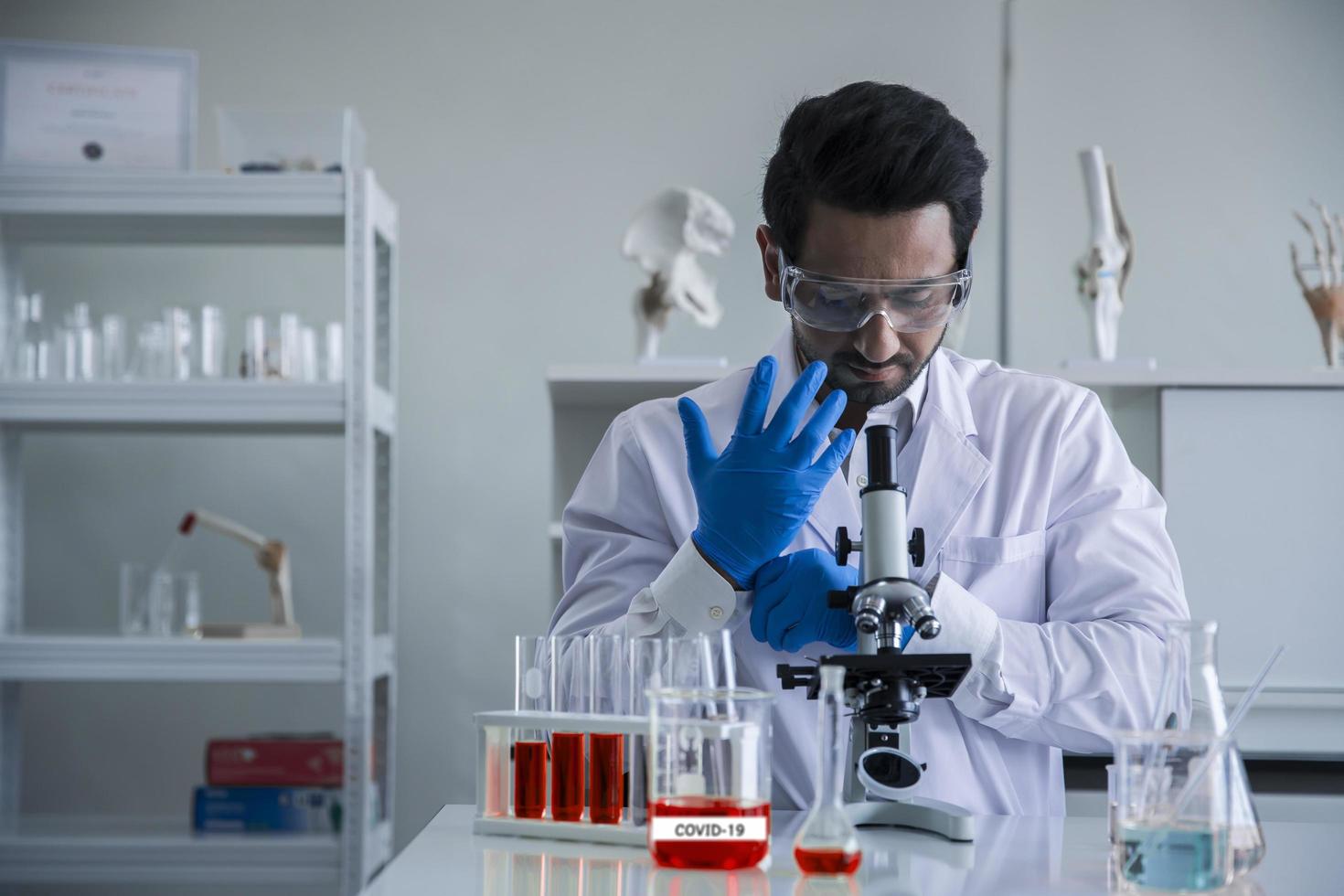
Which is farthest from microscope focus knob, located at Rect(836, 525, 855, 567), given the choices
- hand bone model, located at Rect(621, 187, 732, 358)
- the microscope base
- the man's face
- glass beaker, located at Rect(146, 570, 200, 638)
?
glass beaker, located at Rect(146, 570, 200, 638)

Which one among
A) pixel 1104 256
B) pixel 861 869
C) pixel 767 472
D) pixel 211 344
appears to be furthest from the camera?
pixel 211 344

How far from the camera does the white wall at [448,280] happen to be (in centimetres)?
283

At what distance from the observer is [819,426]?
47.9 inches

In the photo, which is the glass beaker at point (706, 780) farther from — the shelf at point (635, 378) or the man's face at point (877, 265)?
the shelf at point (635, 378)

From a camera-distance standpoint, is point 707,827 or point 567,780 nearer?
point 707,827

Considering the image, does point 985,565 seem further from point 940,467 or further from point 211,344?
point 211,344

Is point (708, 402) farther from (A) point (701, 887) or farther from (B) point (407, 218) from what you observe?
(B) point (407, 218)

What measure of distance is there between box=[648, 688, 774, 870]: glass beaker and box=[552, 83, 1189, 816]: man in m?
0.32

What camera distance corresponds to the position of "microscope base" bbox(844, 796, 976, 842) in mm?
1031

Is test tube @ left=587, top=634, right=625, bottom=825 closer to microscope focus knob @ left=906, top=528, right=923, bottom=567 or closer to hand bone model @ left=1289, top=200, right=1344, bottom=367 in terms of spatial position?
microscope focus knob @ left=906, top=528, right=923, bottom=567

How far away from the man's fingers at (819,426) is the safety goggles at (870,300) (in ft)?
0.53

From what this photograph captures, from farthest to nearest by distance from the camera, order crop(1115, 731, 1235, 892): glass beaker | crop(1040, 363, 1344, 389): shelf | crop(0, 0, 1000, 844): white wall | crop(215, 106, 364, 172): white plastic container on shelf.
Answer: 1. crop(0, 0, 1000, 844): white wall
2. crop(215, 106, 364, 172): white plastic container on shelf
3. crop(1040, 363, 1344, 389): shelf
4. crop(1115, 731, 1235, 892): glass beaker

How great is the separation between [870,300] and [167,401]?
1700 millimetres

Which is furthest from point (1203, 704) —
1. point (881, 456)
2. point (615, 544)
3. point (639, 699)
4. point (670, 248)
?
point (670, 248)
